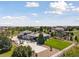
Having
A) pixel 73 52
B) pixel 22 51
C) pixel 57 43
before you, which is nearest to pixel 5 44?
pixel 22 51

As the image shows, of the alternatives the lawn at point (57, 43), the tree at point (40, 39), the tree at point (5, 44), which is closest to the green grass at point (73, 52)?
the lawn at point (57, 43)

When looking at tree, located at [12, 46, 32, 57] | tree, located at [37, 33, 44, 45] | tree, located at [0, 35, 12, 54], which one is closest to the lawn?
tree, located at [37, 33, 44, 45]

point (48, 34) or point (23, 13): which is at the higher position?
point (23, 13)

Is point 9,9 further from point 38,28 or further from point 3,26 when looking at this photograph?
point 38,28

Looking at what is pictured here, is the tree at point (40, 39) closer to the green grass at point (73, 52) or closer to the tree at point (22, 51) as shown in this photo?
the tree at point (22, 51)

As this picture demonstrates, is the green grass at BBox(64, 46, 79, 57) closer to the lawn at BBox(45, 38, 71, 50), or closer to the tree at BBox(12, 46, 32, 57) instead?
the lawn at BBox(45, 38, 71, 50)

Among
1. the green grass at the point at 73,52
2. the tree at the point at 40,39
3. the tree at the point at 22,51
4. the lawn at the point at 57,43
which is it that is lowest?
the green grass at the point at 73,52

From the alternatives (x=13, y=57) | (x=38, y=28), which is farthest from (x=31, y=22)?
(x=13, y=57)
